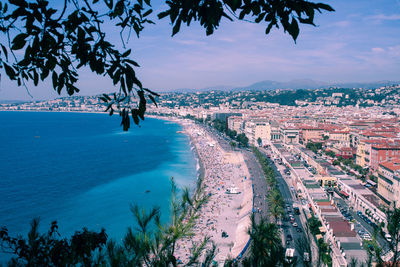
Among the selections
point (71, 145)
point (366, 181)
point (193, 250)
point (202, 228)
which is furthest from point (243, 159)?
point (193, 250)

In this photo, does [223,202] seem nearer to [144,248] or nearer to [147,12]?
[144,248]

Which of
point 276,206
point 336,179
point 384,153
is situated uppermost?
point 384,153

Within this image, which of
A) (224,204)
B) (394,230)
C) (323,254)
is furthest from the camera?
(224,204)

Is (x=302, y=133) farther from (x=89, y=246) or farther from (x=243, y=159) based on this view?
(x=89, y=246)

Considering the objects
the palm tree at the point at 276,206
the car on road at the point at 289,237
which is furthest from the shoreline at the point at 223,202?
the car on road at the point at 289,237

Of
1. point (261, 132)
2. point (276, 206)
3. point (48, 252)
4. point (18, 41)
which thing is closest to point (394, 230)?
point (48, 252)

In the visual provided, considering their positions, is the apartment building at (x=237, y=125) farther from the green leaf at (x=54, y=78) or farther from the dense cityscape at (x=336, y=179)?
the green leaf at (x=54, y=78)

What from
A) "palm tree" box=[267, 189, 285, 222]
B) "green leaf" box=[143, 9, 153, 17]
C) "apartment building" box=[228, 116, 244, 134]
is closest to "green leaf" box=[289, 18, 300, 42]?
"green leaf" box=[143, 9, 153, 17]
